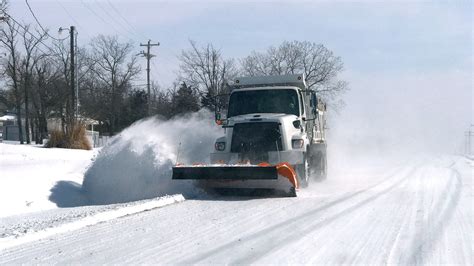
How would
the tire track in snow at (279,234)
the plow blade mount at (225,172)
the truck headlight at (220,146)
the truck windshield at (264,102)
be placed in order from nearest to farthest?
the tire track in snow at (279,234), the plow blade mount at (225,172), the truck headlight at (220,146), the truck windshield at (264,102)

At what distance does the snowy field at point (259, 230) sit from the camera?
6133mm

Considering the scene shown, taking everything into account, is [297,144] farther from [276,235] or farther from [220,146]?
[276,235]

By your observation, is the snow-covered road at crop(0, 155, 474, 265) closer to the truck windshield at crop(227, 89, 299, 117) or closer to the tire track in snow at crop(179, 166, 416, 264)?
the tire track in snow at crop(179, 166, 416, 264)

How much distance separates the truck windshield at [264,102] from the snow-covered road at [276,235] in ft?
11.0

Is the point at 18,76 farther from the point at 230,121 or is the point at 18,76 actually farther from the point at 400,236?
the point at 400,236

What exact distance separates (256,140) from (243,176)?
1.93 m

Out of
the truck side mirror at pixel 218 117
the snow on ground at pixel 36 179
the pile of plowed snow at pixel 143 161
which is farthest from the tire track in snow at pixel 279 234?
the snow on ground at pixel 36 179

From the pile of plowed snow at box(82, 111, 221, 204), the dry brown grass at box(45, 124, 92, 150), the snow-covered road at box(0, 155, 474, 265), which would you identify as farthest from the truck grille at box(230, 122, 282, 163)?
the dry brown grass at box(45, 124, 92, 150)

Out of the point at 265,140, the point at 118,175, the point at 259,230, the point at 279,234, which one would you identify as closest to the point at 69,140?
the point at 118,175

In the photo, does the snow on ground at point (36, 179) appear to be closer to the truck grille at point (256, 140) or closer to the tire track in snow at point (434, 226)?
the truck grille at point (256, 140)

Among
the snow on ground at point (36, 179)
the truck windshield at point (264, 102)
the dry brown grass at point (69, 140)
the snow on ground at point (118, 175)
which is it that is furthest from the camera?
the dry brown grass at point (69, 140)

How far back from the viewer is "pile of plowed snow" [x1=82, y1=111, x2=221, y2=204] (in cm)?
1329

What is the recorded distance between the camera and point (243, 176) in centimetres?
1134

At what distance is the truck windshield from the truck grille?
3.44 ft
